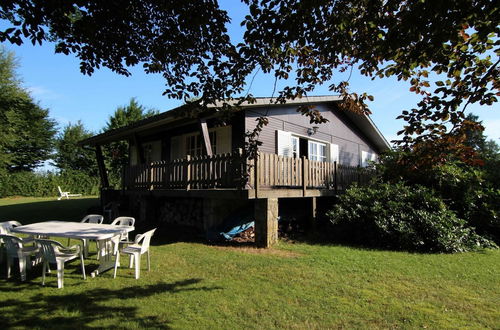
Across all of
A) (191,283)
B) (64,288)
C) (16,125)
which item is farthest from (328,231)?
(16,125)

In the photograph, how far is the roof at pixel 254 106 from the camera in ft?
32.1

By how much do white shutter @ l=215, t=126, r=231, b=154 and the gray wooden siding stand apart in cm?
95

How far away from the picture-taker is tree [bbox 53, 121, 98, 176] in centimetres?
3328

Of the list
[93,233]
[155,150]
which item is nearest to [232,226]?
[93,233]

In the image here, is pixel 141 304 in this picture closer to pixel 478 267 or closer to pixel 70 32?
pixel 70 32

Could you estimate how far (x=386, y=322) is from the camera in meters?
3.48

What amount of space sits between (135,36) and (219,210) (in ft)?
19.4

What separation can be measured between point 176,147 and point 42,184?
66.9 ft

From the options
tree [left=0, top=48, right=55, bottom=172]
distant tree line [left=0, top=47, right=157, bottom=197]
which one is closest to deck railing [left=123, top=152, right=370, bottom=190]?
distant tree line [left=0, top=47, right=157, bottom=197]

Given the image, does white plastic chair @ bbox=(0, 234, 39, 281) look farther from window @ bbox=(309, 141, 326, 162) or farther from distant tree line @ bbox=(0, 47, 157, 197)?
distant tree line @ bbox=(0, 47, 157, 197)

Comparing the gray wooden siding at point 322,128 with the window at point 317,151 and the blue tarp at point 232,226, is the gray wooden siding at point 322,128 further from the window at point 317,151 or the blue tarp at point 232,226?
the blue tarp at point 232,226

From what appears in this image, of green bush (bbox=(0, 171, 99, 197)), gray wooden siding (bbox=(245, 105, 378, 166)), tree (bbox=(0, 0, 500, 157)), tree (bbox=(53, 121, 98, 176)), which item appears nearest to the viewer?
tree (bbox=(0, 0, 500, 157))

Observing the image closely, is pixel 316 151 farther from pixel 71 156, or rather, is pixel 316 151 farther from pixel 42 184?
pixel 71 156

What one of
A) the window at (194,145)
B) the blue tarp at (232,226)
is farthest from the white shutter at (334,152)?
the blue tarp at (232,226)
